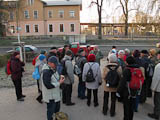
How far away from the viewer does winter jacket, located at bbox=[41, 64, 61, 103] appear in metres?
3.24

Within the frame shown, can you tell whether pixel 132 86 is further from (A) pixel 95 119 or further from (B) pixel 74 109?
(B) pixel 74 109

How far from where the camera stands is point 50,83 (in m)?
3.26

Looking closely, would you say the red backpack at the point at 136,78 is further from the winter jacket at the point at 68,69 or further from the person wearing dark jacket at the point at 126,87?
the winter jacket at the point at 68,69

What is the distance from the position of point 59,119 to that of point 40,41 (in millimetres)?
29811

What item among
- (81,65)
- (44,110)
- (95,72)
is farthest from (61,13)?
(44,110)

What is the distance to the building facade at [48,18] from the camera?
131 ft

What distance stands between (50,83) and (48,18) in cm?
3979

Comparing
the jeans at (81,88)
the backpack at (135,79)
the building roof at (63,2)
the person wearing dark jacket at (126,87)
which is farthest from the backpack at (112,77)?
the building roof at (63,2)

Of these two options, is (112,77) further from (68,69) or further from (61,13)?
(61,13)

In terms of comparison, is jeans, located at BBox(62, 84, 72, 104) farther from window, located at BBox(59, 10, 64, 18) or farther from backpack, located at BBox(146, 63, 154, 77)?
window, located at BBox(59, 10, 64, 18)

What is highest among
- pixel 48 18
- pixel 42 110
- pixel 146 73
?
pixel 48 18

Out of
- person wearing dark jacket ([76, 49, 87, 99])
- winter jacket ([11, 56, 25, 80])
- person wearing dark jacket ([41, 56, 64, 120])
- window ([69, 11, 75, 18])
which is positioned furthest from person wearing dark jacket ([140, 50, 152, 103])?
window ([69, 11, 75, 18])

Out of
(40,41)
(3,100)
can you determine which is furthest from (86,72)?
(40,41)

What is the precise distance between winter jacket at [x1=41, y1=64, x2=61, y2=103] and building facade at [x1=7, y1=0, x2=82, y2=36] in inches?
1496
